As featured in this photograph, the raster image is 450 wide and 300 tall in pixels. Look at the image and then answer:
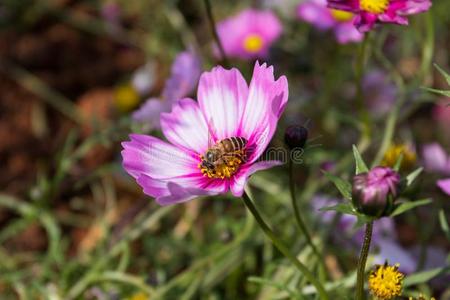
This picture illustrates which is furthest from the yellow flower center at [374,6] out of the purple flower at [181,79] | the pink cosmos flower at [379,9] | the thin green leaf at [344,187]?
the purple flower at [181,79]

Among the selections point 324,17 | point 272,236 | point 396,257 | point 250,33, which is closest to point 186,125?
point 272,236

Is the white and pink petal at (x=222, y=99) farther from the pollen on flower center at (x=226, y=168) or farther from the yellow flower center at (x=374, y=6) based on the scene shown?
the yellow flower center at (x=374, y=6)

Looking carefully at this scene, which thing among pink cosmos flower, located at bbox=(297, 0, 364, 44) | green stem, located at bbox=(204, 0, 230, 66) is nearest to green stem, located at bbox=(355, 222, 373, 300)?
green stem, located at bbox=(204, 0, 230, 66)

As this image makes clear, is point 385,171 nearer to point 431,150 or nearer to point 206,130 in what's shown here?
point 206,130

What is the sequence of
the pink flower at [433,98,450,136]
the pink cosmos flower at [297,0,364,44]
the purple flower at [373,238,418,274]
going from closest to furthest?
the purple flower at [373,238,418,274] < the pink cosmos flower at [297,0,364,44] < the pink flower at [433,98,450,136]

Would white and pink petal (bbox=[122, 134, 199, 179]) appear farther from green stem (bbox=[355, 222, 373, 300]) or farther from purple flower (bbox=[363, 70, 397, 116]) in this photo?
purple flower (bbox=[363, 70, 397, 116])

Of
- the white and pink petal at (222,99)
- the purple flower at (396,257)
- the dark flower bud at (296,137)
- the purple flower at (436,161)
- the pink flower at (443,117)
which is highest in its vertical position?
the white and pink petal at (222,99)

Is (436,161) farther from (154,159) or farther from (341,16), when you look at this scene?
(154,159)

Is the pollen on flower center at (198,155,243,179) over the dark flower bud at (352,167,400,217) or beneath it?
over
